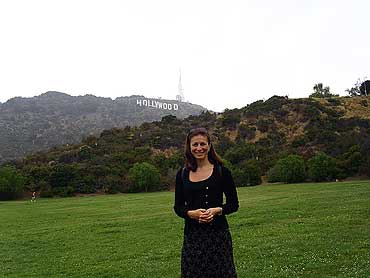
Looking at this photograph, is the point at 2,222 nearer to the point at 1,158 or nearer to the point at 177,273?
the point at 177,273

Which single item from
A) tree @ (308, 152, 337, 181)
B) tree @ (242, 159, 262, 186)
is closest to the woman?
tree @ (308, 152, 337, 181)

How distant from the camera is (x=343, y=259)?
10320 millimetres

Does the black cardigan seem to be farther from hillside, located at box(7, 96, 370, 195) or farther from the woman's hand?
hillside, located at box(7, 96, 370, 195)

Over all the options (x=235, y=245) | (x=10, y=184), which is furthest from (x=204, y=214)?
(x=10, y=184)

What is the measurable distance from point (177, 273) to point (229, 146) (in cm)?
6123

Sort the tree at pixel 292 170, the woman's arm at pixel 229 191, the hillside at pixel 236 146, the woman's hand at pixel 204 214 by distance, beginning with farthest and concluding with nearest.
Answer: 1. the hillside at pixel 236 146
2. the tree at pixel 292 170
3. the woman's arm at pixel 229 191
4. the woman's hand at pixel 204 214

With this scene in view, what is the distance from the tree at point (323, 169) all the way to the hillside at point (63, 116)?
59.8 m

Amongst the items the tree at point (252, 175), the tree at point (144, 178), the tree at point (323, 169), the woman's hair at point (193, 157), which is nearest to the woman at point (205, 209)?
the woman's hair at point (193, 157)

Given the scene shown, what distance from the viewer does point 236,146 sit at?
68438 millimetres

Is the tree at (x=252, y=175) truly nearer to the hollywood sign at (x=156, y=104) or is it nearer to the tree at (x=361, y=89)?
the tree at (x=361, y=89)

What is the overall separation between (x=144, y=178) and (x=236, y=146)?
17.7 meters

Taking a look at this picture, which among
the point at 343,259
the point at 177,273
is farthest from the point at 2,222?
the point at 343,259

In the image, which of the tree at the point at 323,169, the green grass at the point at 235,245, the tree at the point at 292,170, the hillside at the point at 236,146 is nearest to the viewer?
the green grass at the point at 235,245

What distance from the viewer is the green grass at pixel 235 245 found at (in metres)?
10.5
